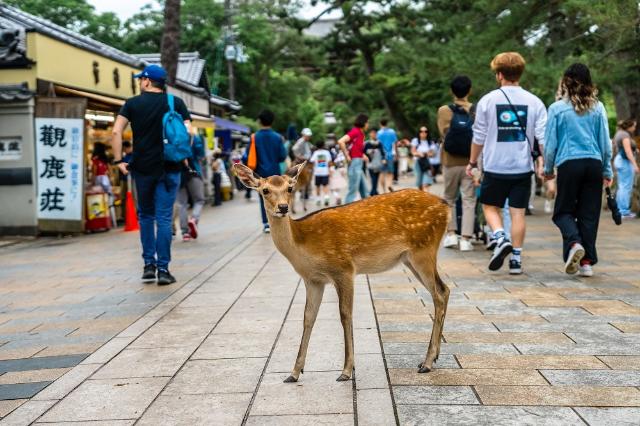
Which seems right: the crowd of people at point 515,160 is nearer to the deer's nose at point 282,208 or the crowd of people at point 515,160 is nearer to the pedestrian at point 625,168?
the deer's nose at point 282,208

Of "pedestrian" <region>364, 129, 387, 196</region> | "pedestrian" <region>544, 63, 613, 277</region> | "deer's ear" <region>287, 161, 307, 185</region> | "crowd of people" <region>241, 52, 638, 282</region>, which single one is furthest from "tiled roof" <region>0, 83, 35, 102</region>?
"deer's ear" <region>287, 161, 307, 185</region>

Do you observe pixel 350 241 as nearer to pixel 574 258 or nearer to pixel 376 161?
pixel 574 258

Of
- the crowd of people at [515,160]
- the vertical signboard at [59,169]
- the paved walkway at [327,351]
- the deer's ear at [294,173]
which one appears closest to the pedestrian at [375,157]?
the vertical signboard at [59,169]

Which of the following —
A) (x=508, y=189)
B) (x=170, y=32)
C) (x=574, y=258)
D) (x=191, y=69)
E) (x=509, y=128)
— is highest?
(x=191, y=69)

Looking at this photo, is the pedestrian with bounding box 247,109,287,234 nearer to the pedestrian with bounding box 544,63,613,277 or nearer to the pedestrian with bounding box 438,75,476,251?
the pedestrian with bounding box 438,75,476,251

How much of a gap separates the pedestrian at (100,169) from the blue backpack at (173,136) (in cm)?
731

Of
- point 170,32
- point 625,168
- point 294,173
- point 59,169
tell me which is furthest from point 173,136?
point 170,32

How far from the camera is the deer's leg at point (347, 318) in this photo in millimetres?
4145

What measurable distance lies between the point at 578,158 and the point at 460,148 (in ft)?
7.36

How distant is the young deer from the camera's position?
422 centimetres

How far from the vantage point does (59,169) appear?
1346cm

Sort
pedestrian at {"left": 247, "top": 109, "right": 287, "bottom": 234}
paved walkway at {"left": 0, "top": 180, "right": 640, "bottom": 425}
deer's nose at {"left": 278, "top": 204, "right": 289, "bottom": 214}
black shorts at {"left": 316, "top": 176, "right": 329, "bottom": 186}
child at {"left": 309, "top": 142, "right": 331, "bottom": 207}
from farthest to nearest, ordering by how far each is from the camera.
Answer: black shorts at {"left": 316, "top": 176, "right": 329, "bottom": 186} → child at {"left": 309, "top": 142, "right": 331, "bottom": 207} → pedestrian at {"left": 247, "top": 109, "right": 287, "bottom": 234} → deer's nose at {"left": 278, "top": 204, "right": 289, "bottom": 214} → paved walkway at {"left": 0, "top": 180, "right": 640, "bottom": 425}

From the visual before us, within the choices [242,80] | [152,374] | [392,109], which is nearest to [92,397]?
[152,374]

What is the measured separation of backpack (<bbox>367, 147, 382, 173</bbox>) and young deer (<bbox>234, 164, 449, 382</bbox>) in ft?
42.6
